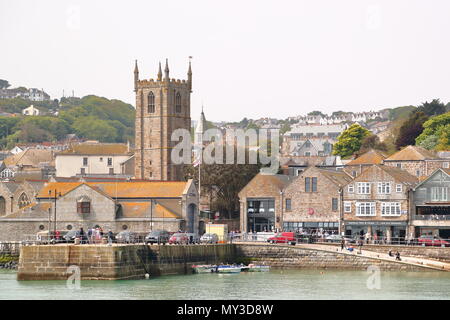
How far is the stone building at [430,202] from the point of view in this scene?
325 feet

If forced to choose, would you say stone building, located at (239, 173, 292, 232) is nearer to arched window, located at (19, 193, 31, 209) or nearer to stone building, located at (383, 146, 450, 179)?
stone building, located at (383, 146, 450, 179)

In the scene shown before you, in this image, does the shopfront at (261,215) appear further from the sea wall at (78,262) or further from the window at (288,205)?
the sea wall at (78,262)

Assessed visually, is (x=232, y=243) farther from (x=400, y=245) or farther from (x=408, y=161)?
(x=408, y=161)

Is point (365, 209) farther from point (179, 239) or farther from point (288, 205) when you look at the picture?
point (179, 239)

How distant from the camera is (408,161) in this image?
114125mm

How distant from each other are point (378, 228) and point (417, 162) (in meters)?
14.5

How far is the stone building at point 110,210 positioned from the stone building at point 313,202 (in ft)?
28.4

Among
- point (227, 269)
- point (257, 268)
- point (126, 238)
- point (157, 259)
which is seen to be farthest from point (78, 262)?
point (257, 268)

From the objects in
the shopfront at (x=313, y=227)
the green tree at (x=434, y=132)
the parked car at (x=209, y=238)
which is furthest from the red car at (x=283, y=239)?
the green tree at (x=434, y=132)

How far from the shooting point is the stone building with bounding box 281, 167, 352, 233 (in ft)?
341
